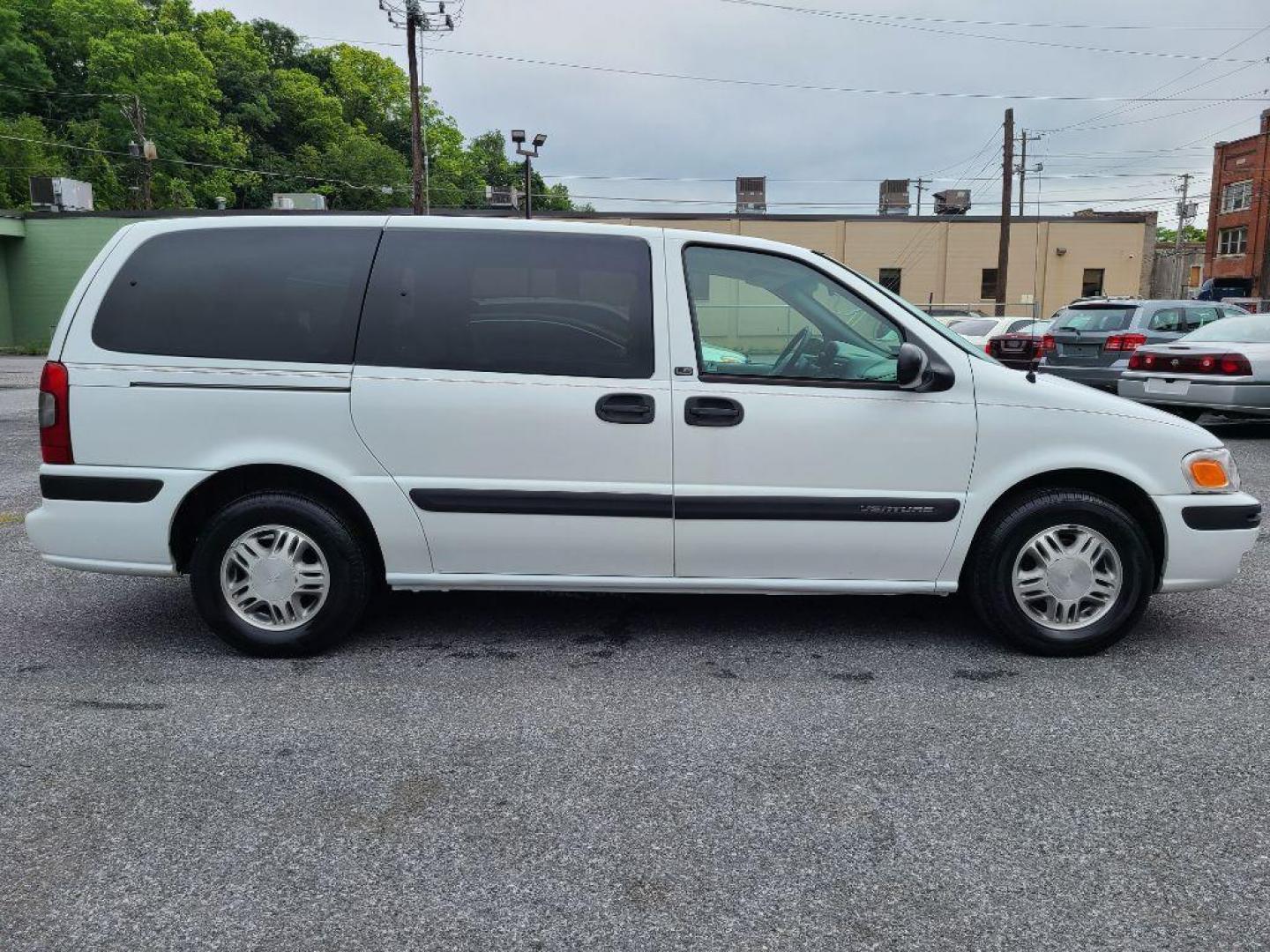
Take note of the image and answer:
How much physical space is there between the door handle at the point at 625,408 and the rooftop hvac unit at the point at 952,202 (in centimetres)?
4745

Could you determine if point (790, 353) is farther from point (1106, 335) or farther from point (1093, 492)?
point (1106, 335)

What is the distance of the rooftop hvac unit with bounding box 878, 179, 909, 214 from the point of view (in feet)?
164

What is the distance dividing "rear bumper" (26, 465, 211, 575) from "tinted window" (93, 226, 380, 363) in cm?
52

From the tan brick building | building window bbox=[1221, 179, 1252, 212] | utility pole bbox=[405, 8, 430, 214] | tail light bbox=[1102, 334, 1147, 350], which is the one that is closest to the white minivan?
tail light bbox=[1102, 334, 1147, 350]

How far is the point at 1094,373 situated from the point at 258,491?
11443 millimetres

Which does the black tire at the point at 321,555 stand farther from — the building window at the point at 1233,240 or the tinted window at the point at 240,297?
the building window at the point at 1233,240

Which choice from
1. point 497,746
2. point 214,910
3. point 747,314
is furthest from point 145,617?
point 747,314

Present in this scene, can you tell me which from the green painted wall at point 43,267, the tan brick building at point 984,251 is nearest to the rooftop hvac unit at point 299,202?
the green painted wall at point 43,267

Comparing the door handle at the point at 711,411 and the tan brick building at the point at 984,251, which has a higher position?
the tan brick building at the point at 984,251

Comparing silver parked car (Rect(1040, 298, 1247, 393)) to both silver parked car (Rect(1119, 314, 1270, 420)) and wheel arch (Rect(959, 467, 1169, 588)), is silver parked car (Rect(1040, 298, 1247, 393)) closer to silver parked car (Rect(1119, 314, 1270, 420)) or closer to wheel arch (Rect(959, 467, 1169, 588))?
silver parked car (Rect(1119, 314, 1270, 420))

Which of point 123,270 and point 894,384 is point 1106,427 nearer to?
point 894,384

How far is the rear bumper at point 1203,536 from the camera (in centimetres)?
405

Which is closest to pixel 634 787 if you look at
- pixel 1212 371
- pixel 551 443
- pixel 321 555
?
pixel 551 443

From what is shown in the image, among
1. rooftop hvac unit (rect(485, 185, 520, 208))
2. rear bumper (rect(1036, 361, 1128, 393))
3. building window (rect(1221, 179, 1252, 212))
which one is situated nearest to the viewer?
rear bumper (rect(1036, 361, 1128, 393))
